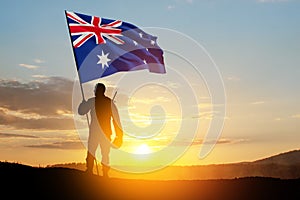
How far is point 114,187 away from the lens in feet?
54.5

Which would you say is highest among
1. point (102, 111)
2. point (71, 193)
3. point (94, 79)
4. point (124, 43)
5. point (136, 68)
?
point (124, 43)

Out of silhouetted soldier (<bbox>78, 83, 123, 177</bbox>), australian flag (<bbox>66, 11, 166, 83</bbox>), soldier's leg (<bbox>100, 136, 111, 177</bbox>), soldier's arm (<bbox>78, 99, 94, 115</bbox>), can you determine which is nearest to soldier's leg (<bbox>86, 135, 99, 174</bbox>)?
silhouetted soldier (<bbox>78, 83, 123, 177</bbox>)

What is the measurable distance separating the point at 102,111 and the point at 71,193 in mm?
3208

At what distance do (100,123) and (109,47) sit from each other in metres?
5.03

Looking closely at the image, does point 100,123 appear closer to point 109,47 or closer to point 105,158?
point 105,158

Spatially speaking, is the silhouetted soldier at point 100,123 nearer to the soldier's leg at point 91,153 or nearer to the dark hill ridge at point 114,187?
the soldier's leg at point 91,153

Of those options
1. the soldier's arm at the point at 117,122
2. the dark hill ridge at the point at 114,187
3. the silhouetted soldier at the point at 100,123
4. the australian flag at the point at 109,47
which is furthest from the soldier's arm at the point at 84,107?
the dark hill ridge at the point at 114,187

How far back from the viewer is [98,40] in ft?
69.8

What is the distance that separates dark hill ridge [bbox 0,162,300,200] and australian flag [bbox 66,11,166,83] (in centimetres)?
364

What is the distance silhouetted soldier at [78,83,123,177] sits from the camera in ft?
56.7

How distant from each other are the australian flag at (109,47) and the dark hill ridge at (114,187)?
364cm

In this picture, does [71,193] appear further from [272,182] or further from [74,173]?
[272,182]

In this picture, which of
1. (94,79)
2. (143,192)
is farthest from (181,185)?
(94,79)

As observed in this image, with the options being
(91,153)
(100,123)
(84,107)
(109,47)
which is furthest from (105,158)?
(109,47)
